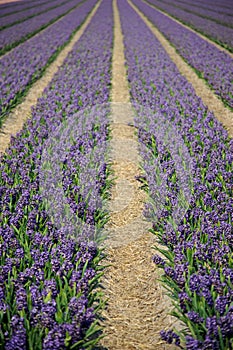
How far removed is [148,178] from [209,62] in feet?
37.8

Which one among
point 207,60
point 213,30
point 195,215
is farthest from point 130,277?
point 213,30

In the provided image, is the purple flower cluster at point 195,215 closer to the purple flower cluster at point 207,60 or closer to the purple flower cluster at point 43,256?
the purple flower cluster at point 43,256

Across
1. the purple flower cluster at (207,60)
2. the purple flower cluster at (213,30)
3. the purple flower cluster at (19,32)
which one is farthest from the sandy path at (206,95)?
the purple flower cluster at (19,32)

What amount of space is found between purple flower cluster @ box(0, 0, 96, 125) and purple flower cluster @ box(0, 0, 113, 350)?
10.6 ft

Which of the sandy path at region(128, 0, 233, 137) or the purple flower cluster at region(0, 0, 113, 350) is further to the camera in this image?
the sandy path at region(128, 0, 233, 137)

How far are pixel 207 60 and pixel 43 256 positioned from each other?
15.0 metres

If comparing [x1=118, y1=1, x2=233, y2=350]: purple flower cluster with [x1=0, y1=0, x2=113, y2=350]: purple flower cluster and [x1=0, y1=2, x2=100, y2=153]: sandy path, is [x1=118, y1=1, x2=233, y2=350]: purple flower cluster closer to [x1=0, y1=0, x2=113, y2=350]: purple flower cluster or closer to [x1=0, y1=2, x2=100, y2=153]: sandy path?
[x1=0, y1=0, x2=113, y2=350]: purple flower cluster

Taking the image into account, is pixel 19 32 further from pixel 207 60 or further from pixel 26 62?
pixel 207 60

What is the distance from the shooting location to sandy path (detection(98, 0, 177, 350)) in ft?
15.1

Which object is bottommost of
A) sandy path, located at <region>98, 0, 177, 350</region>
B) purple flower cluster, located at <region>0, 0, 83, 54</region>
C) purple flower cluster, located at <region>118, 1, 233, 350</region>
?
sandy path, located at <region>98, 0, 177, 350</region>

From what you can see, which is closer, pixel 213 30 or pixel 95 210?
pixel 95 210

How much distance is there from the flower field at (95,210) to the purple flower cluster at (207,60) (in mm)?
228

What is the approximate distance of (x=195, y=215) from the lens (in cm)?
591

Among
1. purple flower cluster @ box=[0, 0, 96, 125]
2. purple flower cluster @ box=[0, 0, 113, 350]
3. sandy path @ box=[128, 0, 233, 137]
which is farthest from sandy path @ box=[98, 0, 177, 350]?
purple flower cluster @ box=[0, 0, 96, 125]
